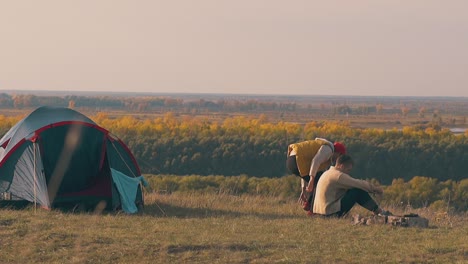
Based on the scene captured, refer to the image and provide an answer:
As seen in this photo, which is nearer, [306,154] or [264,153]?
[306,154]

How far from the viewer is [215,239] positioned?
34.1ft

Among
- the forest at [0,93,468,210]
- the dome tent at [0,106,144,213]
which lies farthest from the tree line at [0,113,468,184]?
the dome tent at [0,106,144,213]

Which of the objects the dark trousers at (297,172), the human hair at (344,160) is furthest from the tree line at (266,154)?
the human hair at (344,160)

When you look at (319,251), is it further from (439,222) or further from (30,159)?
(30,159)

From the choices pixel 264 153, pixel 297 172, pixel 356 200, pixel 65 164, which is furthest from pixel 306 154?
pixel 264 153

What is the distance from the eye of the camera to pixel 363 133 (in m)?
59.0

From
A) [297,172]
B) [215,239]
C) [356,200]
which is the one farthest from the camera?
[297,172]

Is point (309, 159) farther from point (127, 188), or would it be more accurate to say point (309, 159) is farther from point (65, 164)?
point (65, 164)

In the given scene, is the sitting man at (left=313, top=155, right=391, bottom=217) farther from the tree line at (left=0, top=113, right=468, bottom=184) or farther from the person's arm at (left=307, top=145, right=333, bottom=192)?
the tree line at (left=0, top=113, right=468, bottom=184)

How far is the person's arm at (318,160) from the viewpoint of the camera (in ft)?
43.7

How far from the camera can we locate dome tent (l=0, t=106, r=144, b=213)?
14531 millimetres

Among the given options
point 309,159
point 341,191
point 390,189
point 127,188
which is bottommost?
point 390,189

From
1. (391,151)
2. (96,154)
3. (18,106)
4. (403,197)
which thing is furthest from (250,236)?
(18,106)

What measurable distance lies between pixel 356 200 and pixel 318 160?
4.00ft
